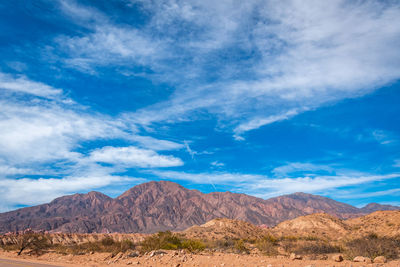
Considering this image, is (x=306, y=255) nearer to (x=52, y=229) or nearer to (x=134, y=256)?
(x=134, y=256)

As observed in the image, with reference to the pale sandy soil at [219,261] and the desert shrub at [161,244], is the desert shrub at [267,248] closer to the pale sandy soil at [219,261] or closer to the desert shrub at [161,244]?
the pale sandy soil at [219,261]

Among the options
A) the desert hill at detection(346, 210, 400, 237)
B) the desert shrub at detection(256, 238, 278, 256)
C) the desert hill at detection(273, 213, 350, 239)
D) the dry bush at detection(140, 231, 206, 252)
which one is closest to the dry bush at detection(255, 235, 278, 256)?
the desert shrub at detection(256, 238, 278, 256)

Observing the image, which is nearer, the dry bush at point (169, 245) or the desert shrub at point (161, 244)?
the dry bush at point (169, 245)

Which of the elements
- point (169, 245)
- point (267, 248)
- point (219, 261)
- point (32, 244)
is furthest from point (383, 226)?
point (32, 244)

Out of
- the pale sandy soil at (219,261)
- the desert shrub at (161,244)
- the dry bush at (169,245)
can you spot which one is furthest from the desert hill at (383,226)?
the desert shrub at (161,244)

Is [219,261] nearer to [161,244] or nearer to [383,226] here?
[161,244]

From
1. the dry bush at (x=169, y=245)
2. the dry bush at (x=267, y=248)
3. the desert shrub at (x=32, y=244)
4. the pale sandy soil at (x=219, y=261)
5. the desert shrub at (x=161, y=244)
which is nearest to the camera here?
the pale sandy soil at (x=219, y=261)

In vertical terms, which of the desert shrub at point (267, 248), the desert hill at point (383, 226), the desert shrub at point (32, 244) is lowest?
the desert shrub at point (32, 244)

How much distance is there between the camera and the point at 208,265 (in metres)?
15.2

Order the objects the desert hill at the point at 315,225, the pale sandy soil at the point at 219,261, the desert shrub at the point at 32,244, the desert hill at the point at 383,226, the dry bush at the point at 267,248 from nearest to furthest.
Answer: the pale sandy soil at the point at 219,261
the dry bush at the point at 267,248
the desert shrub at the point at 32,244
the desert hill at the point at 383,226
the desert hill at the point at 315,225

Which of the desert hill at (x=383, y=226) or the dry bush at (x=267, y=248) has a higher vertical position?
the desert hill at (x=383, y=226)

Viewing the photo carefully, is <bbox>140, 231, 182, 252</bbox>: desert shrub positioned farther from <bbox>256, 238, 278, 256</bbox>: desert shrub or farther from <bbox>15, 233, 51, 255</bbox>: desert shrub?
<bbox>15, 233, 51, 255</bbox>: desert shrub

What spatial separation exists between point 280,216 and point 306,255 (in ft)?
580

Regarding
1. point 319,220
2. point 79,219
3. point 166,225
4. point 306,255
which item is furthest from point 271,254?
point 79,219
